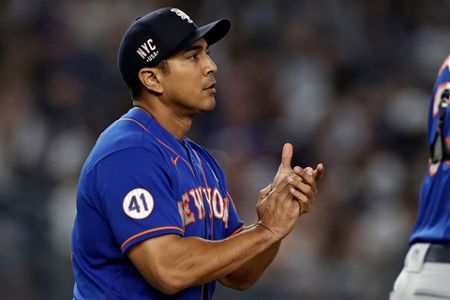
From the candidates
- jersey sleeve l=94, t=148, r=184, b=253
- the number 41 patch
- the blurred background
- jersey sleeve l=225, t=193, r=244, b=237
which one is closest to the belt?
jersey sleeve l=225, t=193, r=244, b=237

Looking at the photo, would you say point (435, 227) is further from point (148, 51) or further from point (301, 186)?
point (148, 51)

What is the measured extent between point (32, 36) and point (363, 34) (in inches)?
127

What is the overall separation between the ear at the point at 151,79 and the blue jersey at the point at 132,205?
12 cm

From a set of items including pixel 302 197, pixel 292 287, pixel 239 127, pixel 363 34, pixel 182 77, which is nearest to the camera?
pixel 302 197

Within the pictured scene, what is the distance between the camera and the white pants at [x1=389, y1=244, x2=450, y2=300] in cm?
377

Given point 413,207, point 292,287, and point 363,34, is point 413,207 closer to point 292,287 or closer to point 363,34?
point 292,287

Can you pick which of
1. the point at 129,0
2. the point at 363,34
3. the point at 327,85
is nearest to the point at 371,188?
the point at 327,85

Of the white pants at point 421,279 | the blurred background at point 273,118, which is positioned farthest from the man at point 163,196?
the blurred background at point 273,118

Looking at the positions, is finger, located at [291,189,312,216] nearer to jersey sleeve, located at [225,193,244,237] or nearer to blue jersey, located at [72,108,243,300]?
blue jersey, located at [72,108,243,300]

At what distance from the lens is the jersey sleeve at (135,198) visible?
3340 mm

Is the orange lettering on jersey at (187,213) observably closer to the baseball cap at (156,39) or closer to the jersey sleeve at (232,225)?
the jersey sleeve at (232,225)

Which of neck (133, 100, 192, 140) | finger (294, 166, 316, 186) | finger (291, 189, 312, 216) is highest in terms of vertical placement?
neck (133, 100, 192, 140)

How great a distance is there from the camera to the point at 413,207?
7.47 metres

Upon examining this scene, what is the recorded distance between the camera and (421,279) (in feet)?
12.7
